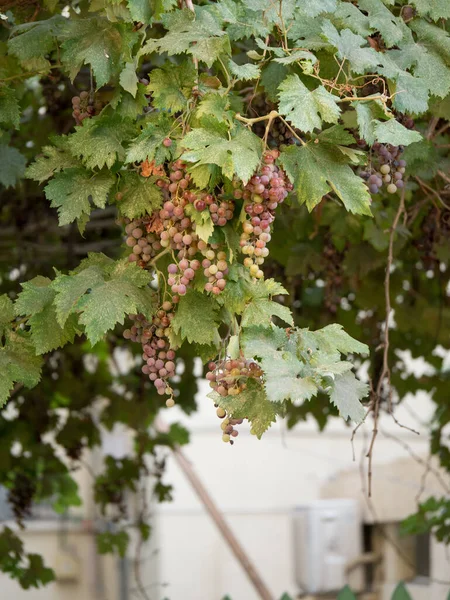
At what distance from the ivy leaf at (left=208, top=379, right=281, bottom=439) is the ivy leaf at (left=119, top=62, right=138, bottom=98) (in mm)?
529

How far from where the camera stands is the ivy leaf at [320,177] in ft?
5.44

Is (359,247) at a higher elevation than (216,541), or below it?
higher

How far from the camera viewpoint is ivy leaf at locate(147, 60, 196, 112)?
169cm

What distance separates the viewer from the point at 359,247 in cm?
331

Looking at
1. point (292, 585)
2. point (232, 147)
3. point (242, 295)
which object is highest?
point (232, 147)

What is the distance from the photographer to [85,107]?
186cm

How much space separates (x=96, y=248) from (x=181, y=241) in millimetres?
2285

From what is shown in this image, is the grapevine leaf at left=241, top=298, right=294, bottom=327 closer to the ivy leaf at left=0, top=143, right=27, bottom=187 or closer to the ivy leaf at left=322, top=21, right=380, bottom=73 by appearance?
the ivy leaf at left=322, top=21, right=380, bottom=73

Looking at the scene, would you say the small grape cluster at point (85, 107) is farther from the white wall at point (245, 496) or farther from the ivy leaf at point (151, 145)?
the white wall at point (245, 496)

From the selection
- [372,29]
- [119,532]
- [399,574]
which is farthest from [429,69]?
[399,574]

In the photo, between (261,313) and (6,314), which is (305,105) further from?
(6,314)

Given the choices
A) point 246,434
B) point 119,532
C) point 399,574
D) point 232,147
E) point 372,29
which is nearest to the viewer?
point 232,147

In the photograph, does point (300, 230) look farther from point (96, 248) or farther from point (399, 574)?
point (399, 574)

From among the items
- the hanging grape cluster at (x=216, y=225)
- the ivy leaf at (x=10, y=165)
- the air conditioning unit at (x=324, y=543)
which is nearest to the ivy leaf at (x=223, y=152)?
the hanging grape cluster at (x=216, y=225)
